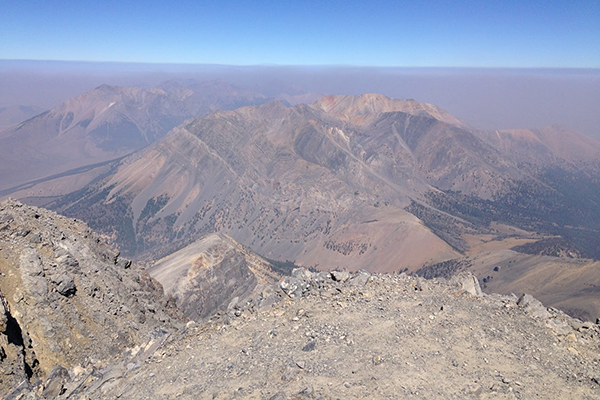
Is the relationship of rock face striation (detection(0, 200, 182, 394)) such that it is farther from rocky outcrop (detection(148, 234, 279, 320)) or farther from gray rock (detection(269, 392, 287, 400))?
rocky outcrop (detection(148, 234, 279, 320))

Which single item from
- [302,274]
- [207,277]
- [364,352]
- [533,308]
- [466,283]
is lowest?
[207,277]

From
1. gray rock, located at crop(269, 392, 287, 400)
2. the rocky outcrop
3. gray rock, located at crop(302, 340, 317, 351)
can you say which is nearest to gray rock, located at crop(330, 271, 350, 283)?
gray rock, located at crop(302, 340, 317, 351)

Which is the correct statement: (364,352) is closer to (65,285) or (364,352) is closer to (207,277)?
(65,285)

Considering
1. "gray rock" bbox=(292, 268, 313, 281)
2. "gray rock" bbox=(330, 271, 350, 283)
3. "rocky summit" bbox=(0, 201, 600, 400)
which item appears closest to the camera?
"rocky summit" bbox=(0, 201, 600, 400)

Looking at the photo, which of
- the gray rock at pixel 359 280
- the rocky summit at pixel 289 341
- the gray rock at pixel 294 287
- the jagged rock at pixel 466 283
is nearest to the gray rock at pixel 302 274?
the rocky summit at pixel 289 341

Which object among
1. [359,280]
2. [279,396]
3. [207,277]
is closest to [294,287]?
[359,280]

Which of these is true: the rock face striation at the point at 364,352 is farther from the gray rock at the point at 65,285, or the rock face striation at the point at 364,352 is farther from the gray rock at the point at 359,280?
the gray rock at the point at 65,285
